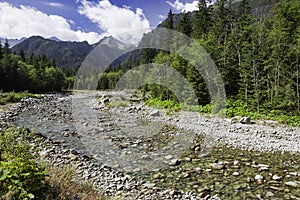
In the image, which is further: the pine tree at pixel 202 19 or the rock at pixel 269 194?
the pine tree at pixel 202 19

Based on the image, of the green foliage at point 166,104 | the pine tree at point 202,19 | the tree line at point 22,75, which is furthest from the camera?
the tree line at point 22,75

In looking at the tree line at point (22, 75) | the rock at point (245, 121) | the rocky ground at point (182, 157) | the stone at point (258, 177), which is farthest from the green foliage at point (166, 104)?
the tree line at point (22, 75)

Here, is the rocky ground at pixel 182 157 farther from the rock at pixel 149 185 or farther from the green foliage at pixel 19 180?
the green foliage at pixel 19 180

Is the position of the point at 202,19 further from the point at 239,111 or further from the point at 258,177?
the point at 258,177

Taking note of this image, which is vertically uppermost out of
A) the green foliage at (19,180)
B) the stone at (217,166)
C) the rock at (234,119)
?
the green foliage at (19,180)

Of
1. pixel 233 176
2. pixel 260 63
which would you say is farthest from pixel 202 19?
pixel 233 176

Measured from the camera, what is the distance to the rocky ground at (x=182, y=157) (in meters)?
7.84

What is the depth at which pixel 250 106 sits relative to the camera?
68.4 feet

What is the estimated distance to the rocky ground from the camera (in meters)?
7.84

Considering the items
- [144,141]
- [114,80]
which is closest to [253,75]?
[144,141]

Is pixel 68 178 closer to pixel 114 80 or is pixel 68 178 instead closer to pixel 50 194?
pixel 50 194

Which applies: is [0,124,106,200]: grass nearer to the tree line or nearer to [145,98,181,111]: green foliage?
[145,98,181,111]: green foliage

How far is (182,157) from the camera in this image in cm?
1113

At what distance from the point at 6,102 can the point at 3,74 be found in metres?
13.3
